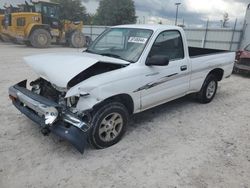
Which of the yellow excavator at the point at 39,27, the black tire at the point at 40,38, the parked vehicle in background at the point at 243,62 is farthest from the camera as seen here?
the black tire at the point at 40,38

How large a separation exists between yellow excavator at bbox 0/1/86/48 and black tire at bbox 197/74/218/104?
13373 millimetres

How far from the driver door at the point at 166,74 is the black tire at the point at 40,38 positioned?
13646 mm

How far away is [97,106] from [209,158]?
1793 mm

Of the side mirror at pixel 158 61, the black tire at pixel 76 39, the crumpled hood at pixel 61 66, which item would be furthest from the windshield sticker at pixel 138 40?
the black tire at pixel 76 39

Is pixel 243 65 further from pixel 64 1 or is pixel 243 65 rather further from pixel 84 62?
pixel 64 1

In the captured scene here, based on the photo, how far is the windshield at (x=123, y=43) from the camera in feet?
13.4

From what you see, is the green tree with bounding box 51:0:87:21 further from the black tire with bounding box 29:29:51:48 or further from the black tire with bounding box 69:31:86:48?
the black tire with bounding box 29:29:51:48

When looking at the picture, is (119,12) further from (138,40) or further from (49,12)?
(138,40)

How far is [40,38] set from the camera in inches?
647

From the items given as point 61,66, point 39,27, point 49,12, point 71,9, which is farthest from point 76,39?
point 71,9

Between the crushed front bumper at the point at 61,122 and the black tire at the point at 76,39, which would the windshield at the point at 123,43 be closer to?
the crushed front bumper at the point at 61,122

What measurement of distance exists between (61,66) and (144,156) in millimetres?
1780

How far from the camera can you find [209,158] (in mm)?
3537

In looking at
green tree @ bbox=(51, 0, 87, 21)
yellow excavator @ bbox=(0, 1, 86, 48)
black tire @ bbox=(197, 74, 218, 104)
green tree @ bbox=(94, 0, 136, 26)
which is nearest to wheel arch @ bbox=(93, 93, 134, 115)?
black tire @ bbox=(197, 74, 218, 104)
